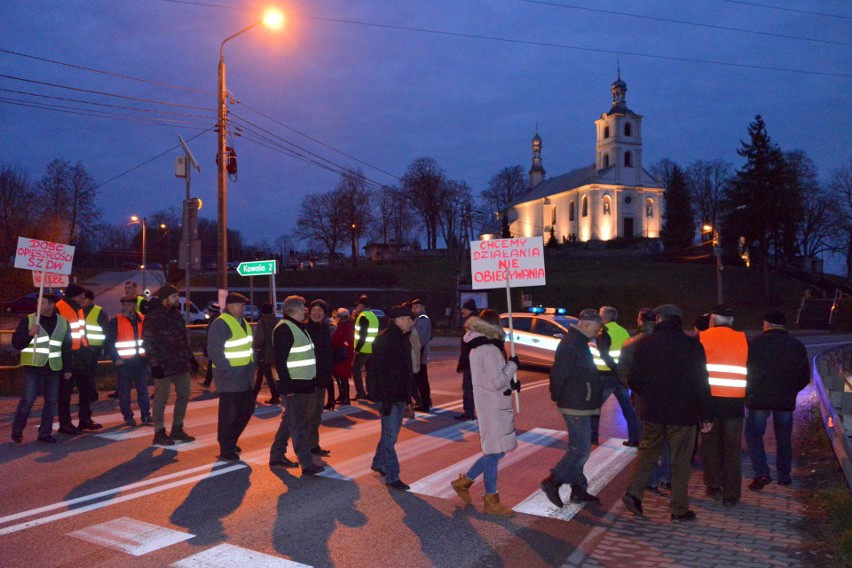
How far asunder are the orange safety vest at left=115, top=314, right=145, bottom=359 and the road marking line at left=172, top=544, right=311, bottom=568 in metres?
5.64

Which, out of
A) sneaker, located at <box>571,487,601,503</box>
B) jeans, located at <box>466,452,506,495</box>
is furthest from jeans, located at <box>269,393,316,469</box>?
sneaker, located at <box>571,487,601,503</box>

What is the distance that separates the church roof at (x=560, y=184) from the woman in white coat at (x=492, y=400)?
83649mm

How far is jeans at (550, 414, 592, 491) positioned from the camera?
6430 mm

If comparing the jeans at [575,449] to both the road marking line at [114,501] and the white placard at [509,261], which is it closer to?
the road marking line at [114,501]

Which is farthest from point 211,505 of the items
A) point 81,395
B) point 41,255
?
point 41,255

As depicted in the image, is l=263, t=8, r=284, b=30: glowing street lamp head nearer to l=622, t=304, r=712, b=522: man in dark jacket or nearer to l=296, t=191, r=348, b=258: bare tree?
l=622, t=304, r=712, b=522: man in dark jacket

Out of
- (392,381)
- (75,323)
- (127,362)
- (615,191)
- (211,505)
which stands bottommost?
(211,505)

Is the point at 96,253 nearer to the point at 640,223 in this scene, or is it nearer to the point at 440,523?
the point at 640,223

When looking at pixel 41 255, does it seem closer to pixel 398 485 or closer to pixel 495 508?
pixel 398 485

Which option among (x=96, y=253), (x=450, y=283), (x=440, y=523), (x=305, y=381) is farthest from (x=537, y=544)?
(x=96, y=253)

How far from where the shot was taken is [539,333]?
18375mm

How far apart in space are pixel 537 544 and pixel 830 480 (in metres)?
3.77

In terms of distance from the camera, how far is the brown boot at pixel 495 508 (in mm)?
6227

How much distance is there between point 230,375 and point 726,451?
5.40 metres
